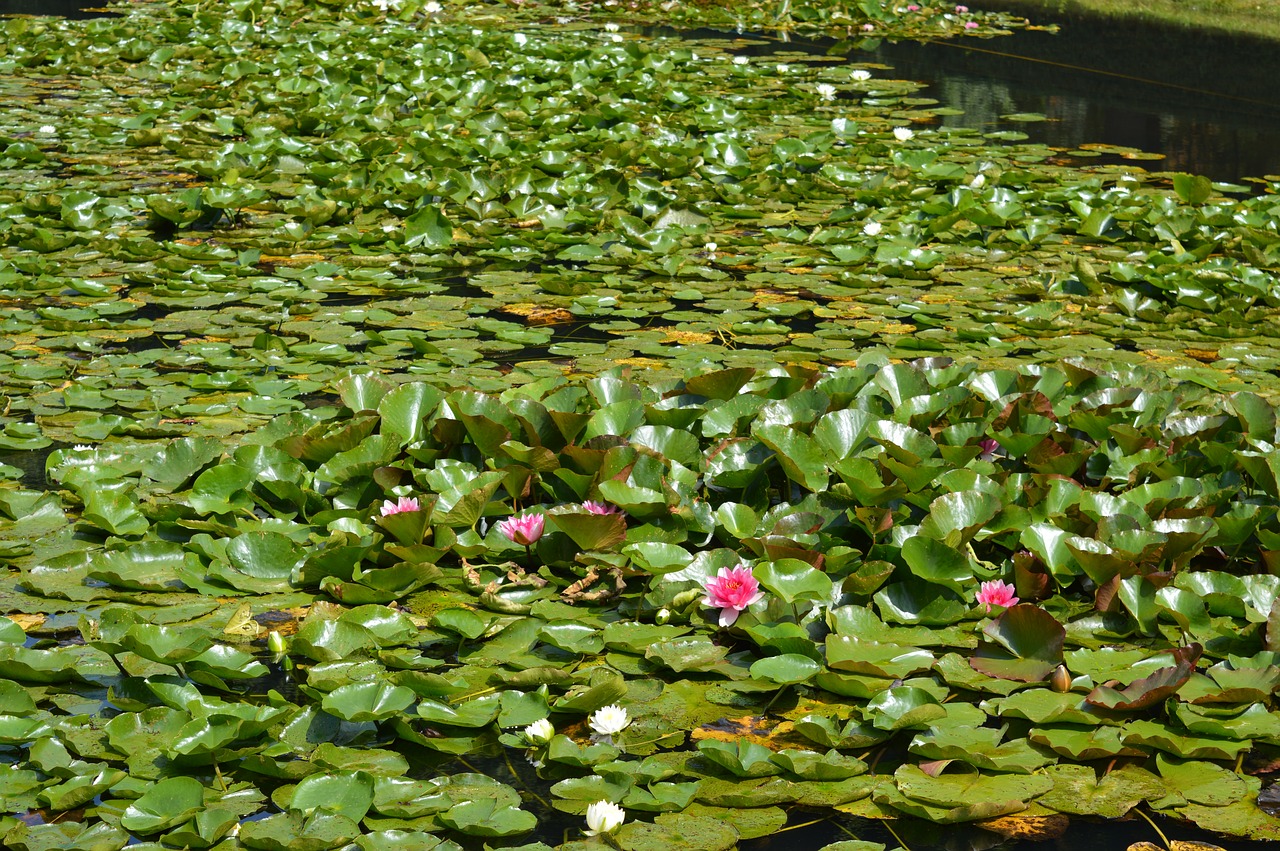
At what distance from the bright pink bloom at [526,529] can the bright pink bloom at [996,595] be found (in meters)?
0.74

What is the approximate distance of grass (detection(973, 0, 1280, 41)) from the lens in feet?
29.7

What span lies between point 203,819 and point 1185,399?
2.08m

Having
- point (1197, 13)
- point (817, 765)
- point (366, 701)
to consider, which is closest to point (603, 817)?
point (817, 765)

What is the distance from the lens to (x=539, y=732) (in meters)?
1.73

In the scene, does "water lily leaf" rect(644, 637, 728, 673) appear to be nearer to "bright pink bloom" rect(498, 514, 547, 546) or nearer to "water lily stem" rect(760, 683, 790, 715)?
"water lily stem" rect(760, 683, 790, 715)

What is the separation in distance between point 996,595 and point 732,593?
44 cm

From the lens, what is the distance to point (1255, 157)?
5844 millimetres

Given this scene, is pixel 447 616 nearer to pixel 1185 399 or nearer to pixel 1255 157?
pixel 1185 399

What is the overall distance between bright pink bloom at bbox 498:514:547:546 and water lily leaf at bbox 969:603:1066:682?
2.46ft

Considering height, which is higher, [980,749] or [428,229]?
[428,229]

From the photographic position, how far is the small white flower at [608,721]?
5.68ft

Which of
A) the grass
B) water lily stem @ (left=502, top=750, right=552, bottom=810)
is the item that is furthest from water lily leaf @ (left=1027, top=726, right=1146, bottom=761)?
the grass

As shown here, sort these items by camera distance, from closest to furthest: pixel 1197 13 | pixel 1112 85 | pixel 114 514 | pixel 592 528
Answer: pixel 592 528 < pixel 114 514 < pixel 1112 85 < pixel 1197 13

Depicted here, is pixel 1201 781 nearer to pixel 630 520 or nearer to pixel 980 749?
pixel 980 749
